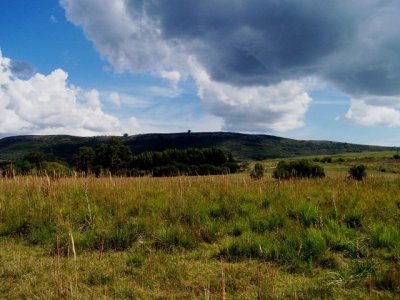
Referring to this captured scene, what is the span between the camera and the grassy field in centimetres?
582

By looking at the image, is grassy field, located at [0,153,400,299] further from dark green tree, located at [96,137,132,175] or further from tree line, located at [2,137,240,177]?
dark green tree, located at [96,137,132,175]

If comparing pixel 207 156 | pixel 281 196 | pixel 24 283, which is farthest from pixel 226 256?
pixel 207 156

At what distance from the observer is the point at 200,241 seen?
326 inches

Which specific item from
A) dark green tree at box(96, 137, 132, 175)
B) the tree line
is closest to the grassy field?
the tree line

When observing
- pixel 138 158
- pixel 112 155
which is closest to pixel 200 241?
pixel 112 155

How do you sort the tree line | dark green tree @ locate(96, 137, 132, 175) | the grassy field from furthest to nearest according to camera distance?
1. dark green tree @ locate(96, 137, 132, 175)
2. the tree line
3. the grassy field

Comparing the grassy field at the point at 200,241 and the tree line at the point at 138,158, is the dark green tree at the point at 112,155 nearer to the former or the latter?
the tree line at the point at 138,158

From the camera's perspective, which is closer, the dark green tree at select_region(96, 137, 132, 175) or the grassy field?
the grassy field

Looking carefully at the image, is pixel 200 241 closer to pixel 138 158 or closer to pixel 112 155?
pixel 112 155

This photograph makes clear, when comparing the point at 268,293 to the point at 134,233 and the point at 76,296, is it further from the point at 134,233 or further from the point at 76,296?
the point at 134,233

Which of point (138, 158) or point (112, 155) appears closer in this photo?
point (112, 155)

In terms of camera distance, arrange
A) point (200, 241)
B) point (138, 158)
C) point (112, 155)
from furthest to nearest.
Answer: point (138, 158)
point (112, 155)
point (200, 241)

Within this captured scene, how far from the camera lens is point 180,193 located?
11.6 metres

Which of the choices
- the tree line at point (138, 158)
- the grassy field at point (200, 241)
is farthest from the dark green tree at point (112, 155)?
the grassy field at point (200, 241)
